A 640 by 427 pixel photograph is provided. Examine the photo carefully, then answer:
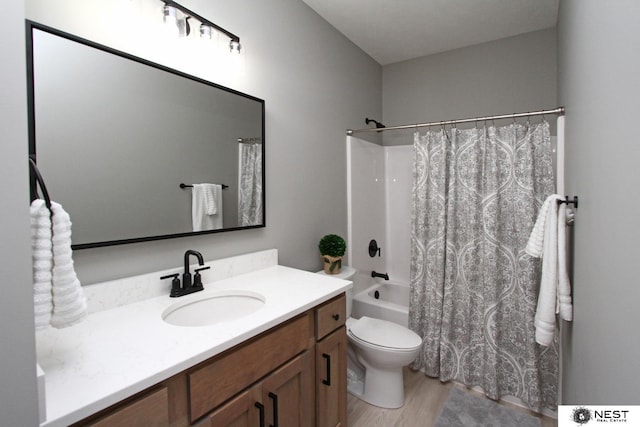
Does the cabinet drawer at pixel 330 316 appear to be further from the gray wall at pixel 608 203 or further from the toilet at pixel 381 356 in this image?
the gray wall at pixel 608 203

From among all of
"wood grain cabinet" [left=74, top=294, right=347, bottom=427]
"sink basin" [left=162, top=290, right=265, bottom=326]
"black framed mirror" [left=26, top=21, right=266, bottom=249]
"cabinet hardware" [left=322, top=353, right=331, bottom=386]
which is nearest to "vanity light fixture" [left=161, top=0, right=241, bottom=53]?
"black framed mirror" [left=26, top=21, right=266, bottom=249]

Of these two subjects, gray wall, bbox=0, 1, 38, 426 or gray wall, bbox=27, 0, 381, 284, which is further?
gray wall, bbox=27, 0, 381, 284

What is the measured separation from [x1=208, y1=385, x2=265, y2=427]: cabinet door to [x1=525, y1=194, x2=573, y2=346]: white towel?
128 centimetres

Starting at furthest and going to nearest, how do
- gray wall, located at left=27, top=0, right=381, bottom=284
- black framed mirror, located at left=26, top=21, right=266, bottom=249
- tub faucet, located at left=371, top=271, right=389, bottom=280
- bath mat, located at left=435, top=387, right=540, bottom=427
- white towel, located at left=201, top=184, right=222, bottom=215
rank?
tub faucet, located at left=371, top=271, right=389, bottom=280 → bath mat, located at left=435, top=387, right=540, bottom=427 → white towel, located at left=201, top=184, right=222, bottom=215 → gray wall, located at left=27, top=0, right=381, bottom=284 → black framed mirror, located at left=26, top=21, right=266, bottom=249

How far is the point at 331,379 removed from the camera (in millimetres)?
1447

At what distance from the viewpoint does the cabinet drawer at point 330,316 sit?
1.33 metres

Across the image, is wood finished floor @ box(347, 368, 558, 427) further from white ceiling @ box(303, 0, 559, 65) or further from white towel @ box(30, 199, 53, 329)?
white ceiling @ box(303, 0, 559, 65)

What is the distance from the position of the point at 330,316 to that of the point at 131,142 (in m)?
1.11

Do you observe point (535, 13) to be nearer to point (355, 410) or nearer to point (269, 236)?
point (269, 236)

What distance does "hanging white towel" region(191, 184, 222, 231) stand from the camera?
4.76 feet

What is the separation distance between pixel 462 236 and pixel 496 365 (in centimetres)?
86

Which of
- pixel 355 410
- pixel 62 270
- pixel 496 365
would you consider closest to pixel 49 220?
pixel 62 270

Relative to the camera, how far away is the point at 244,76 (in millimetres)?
1683
